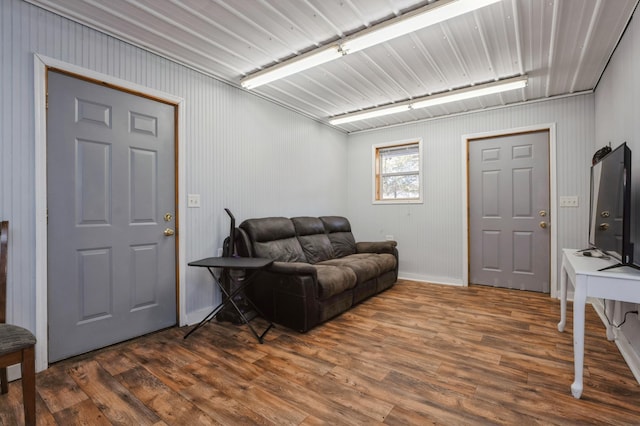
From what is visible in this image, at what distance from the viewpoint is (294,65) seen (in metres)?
2.84

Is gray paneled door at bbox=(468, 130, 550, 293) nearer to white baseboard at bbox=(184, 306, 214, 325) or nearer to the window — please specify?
the window

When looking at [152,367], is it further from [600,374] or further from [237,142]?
[600,374]

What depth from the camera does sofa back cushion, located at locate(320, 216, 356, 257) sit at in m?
4.44

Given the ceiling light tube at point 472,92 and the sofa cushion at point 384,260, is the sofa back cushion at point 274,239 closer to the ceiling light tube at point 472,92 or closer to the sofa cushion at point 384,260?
the sofa cushion at point 384,260

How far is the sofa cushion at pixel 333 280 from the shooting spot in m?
2.88

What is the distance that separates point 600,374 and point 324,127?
4.25 m

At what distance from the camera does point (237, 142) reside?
11.4 feet

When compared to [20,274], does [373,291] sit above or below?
below

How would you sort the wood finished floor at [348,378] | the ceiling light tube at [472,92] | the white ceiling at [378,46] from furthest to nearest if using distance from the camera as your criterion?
the ceiling light tube at [472,92], the white ceiling at [378,46], the wood finished floor at [348,378]

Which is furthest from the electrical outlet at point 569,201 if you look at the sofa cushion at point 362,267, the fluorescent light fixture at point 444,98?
the sofa cushion at point 362,267

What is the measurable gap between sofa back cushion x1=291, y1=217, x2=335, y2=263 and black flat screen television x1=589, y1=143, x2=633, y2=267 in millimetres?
2760

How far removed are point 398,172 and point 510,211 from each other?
1.72m

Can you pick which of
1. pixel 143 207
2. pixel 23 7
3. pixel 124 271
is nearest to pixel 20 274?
pixel 124 271

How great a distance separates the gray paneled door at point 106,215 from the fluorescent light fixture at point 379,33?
1.09 meters
